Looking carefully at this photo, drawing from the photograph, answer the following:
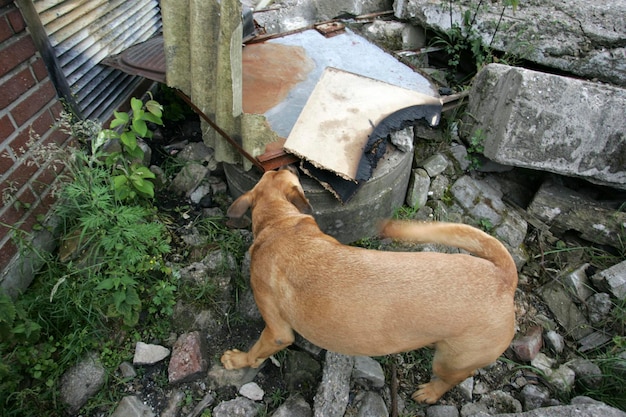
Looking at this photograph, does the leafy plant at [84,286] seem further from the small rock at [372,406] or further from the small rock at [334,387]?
the small rock at [372,406]

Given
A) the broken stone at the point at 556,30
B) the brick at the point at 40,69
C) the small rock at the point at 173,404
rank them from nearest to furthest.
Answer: the small rock at the point at 173,404 → the brick at the point at 40,69 → the broken stone at the point at 556,30

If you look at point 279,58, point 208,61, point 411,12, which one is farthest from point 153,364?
point 411,12

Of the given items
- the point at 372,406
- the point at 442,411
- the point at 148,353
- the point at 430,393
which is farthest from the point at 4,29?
the point at 442,411

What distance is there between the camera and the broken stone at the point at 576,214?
3.52m

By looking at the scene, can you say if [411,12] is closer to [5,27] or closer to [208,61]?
[208,61]

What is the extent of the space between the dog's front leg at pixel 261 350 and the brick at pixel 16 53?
2255mm

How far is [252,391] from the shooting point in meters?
2.67

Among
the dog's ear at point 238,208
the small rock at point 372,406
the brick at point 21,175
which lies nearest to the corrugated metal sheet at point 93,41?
the brick at point 21,175

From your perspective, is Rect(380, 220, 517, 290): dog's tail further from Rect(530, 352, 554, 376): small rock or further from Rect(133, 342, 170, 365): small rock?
Rect(133, 342, 170, 365): small rock

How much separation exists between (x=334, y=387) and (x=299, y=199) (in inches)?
47.8

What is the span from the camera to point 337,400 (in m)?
Answer: 2.56

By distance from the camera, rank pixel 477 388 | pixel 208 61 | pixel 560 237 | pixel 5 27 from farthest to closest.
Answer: pixel 560 237
pixel 477 388
pixel 208 61
pixel 5 27

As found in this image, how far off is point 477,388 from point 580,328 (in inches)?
43.0

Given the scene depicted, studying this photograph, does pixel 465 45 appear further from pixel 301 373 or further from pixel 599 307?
pixel 301 373
